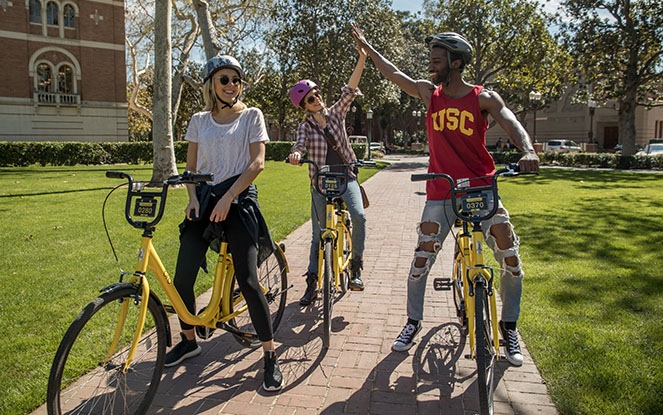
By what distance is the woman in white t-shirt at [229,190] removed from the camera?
3227 millimetres

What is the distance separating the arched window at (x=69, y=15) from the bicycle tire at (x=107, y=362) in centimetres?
3801

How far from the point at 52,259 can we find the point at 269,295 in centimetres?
384

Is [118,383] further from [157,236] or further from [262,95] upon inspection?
[262,95]

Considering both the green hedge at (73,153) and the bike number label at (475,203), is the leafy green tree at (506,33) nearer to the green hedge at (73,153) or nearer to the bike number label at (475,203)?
the green hedge at (73,153)

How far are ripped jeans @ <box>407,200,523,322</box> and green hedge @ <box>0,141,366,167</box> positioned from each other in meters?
26.1

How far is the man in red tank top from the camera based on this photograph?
3498mm

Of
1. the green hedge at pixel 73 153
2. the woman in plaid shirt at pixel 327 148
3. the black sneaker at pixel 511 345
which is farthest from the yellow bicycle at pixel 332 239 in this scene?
the green hedge at pixel 73 153

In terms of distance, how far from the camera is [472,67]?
32312 mm

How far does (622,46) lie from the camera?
26703mm

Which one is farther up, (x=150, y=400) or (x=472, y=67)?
(x=472, y=67)

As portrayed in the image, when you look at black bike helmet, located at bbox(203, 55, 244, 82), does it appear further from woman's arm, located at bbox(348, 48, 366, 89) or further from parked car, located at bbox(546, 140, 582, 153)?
parked car, located at bbox(546, 140, 582, 153)

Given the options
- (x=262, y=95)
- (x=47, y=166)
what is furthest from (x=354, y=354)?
(x=262, y=95)

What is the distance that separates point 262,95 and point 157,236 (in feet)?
128

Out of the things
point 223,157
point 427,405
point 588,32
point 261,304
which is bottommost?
point 427,405
